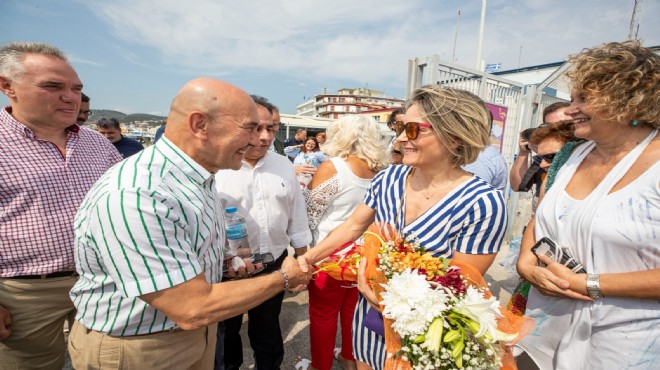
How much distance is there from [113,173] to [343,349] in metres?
2.67

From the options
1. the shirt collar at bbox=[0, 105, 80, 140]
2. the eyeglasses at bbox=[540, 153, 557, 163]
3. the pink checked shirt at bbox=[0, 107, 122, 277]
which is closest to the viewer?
the pink checked shirt at bbox=[0, 107, 122, 277]

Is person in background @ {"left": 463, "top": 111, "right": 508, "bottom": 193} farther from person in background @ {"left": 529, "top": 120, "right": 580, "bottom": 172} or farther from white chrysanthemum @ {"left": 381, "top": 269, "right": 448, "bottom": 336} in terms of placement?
white chrysanthemum @ {"left": 381, "top": 269, "right": 448, "bottom": 336}

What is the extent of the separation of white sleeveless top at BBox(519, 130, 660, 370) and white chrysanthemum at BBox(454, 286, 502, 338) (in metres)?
0.70

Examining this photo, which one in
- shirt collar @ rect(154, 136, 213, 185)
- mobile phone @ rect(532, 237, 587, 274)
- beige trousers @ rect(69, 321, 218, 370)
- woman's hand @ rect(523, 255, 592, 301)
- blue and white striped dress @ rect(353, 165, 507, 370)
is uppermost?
shirt collar @ rect(154, 136, 213, 185)

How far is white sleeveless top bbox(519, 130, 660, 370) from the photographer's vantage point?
1401mm

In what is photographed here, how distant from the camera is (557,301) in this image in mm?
1711

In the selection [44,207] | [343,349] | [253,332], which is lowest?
[343,349]

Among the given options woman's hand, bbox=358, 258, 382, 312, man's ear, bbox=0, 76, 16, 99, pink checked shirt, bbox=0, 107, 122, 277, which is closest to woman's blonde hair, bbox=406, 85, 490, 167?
woman's hand, bbox=358, 258, 382, 312

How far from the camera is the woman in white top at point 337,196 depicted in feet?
9.23

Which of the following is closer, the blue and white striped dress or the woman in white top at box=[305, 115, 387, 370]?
the blue and white striped dress

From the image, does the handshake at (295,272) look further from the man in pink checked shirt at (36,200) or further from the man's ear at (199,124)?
the man in pink checked shirt at (36,200)

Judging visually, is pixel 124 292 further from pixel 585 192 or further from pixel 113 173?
pixel 585 192

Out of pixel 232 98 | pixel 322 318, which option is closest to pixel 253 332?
pixel 322 318

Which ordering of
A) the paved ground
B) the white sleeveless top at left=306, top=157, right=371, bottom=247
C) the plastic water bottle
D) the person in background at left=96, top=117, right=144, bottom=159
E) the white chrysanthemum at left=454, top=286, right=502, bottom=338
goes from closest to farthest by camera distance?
the white chrysanthemum at left=454, top=286, right=502, bottom=338
the plastic water bottle
the white sleeveless top at left=306, top=157, right=371, bottom=247
the paved ground
the person in background at left=96, top=117, right=144, bottom=159
